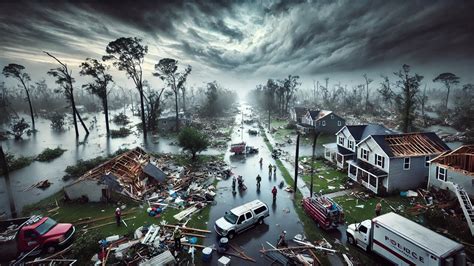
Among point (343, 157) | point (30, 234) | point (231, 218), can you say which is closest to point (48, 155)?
point (30, 234)

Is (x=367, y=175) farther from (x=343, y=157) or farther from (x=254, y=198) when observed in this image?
(x=254, y=198)

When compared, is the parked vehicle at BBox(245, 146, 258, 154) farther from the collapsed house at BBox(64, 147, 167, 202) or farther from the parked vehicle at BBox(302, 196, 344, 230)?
the parked vehicle at BBox(302, 196, 344, 230)

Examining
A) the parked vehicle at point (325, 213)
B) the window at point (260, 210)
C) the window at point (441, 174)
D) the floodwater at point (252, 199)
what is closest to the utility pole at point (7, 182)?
the floodwater at point (252, 199)

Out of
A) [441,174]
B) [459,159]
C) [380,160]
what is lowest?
[441,174]

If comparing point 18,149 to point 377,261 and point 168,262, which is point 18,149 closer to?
point 168,262

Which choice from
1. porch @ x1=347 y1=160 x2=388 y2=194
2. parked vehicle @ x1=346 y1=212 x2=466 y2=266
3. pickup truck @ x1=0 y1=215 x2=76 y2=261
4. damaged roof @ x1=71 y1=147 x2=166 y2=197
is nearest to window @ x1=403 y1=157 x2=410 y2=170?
porch @ x1=347 y1=160 x2=388 y2=194

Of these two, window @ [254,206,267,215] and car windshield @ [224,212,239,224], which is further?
window @ [254,206,267,215]
